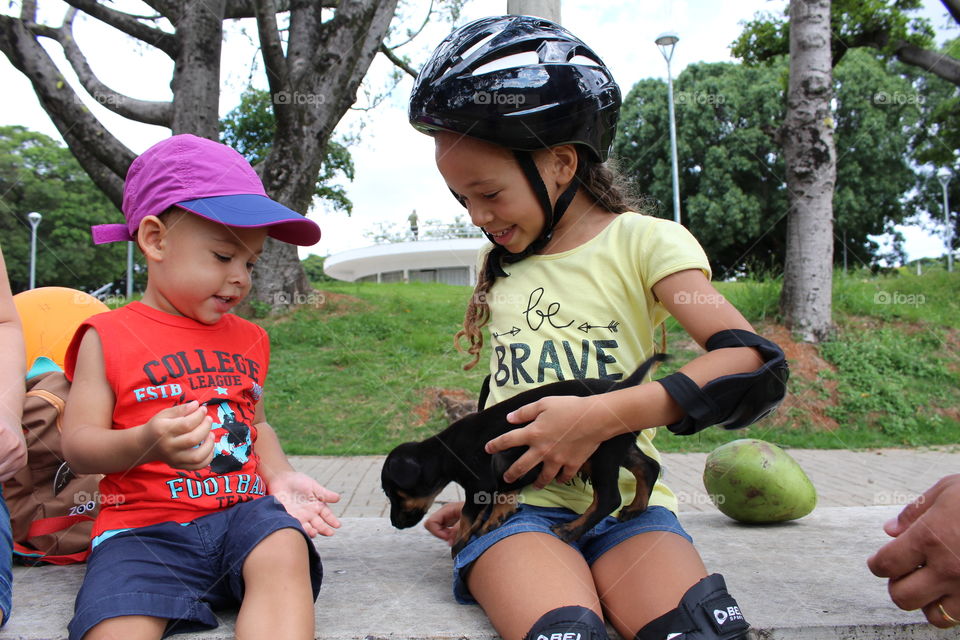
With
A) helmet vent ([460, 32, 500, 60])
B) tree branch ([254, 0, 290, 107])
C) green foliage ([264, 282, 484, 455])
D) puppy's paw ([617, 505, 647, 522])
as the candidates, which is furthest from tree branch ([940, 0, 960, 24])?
puppy's paw ([617, 505, 647, 522])

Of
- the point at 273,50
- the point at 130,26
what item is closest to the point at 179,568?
the point at 273,50

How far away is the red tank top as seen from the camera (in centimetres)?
193

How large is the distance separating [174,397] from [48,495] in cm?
73

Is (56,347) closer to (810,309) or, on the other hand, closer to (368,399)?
(368,399)

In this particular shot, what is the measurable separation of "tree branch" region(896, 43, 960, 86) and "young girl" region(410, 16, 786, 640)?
37.4ft

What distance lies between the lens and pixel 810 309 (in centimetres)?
898

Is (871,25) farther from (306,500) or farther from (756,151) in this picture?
(756,151)

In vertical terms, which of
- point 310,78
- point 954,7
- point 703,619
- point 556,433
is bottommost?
point 703,619

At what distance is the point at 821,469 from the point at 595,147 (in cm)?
554

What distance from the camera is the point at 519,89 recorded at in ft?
7.02

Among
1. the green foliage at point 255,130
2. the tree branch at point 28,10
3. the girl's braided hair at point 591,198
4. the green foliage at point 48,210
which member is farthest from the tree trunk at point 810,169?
the green foliage at point 48,210

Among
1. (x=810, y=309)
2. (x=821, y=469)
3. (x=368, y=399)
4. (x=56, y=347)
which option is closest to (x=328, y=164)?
(x=368, y=399)

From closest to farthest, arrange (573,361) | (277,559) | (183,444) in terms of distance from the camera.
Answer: (183,444) < (277,559) < (573,361)

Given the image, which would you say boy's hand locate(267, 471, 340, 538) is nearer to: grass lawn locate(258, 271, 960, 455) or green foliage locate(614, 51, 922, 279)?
grass lawn locate(258, 271, 960, 455)
